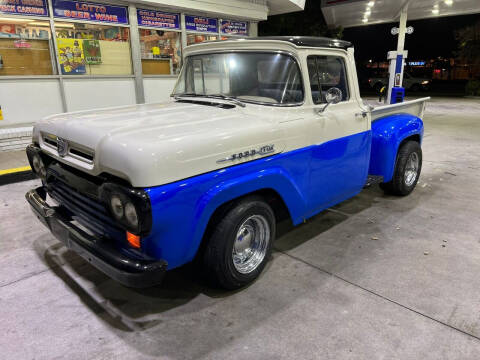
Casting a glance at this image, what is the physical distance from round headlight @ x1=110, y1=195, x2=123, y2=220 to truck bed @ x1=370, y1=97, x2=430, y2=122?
10.7ft

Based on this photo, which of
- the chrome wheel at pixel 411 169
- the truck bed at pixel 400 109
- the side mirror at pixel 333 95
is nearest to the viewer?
the side mirror at pixel 333 95

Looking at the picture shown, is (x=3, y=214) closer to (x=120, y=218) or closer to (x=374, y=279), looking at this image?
(x=120, y=218)

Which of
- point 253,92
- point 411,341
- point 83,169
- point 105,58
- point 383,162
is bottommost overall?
point 411,341

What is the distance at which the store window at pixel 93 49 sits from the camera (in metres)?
8.10

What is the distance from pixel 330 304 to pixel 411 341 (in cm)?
61

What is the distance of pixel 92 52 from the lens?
28.0ft

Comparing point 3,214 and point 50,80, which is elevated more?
point 50,80

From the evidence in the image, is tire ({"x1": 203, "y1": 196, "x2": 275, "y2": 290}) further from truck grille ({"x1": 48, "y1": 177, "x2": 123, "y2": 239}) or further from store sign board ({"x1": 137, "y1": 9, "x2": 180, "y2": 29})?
store sign board ({"x1": 137, "y1": 9, "x2": 180, "y2": 29})

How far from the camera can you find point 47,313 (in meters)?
2.77

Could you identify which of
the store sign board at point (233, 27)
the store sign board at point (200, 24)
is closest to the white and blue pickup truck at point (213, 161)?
the store sign board at point (200, 24)

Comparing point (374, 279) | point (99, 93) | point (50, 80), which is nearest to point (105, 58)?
point (99, 93)

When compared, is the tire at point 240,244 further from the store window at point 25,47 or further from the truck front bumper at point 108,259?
the store window at point 25,47

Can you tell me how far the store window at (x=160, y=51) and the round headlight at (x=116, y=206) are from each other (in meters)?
8.05

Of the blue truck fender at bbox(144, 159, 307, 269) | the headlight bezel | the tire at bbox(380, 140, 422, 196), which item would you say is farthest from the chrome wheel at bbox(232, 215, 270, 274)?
the tire at bbox(380, 140, 422, 196)
